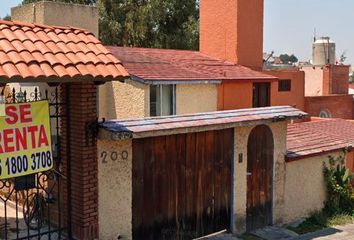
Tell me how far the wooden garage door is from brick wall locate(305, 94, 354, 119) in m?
19.9

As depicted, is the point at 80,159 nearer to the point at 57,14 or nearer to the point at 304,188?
the point at 304,188

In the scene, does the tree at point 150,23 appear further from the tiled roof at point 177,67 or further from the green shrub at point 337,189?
the green shrub at point 337,189

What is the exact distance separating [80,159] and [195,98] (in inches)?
372

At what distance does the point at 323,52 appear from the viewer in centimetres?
4238

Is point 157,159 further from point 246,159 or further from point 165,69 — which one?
point 165,69

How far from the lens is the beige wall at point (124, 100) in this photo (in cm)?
1517

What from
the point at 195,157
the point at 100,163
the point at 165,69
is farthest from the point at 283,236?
the point at 165,69

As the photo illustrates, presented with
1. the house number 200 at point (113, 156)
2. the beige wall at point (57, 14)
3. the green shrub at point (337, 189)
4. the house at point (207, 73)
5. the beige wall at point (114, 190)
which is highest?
the beige wall at point (57, 14)

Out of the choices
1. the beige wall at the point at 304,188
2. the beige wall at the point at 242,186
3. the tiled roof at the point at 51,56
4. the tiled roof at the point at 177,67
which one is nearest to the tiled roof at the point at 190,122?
the beige wall at the point at 242,186

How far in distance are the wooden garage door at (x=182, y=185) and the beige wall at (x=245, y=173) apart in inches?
8.5

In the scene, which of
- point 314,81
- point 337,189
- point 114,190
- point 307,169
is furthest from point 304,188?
point 314,81

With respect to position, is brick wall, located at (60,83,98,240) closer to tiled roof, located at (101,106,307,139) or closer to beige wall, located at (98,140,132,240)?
beige wall, located at (98,140,132,240)

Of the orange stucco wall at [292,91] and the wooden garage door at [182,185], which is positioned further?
the orange stucco wall at [292,91]

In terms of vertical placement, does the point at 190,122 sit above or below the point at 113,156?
above
